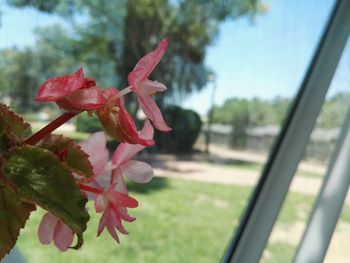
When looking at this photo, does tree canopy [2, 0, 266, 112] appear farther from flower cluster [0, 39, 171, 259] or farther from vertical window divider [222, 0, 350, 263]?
flower cluster [0, 39, 171, 259]

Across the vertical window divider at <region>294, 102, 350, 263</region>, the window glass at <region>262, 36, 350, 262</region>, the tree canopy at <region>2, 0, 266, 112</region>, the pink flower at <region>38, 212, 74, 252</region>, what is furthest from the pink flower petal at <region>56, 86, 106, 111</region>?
the tree canopy at <region>2, 0, 266, 112</region>

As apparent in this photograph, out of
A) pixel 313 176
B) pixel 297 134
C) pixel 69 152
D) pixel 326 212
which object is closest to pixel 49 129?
pixel 69 152

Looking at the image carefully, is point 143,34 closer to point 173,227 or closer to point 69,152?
point 173,227

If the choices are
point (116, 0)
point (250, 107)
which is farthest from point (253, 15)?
point (116, 0)

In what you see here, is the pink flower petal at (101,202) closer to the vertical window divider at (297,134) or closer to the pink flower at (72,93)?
the pink flower at (72,93)

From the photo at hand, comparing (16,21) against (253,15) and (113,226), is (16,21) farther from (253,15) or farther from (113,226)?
(113,226)

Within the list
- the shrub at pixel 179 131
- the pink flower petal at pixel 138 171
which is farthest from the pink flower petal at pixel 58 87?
the shrub at pixel 179 131
